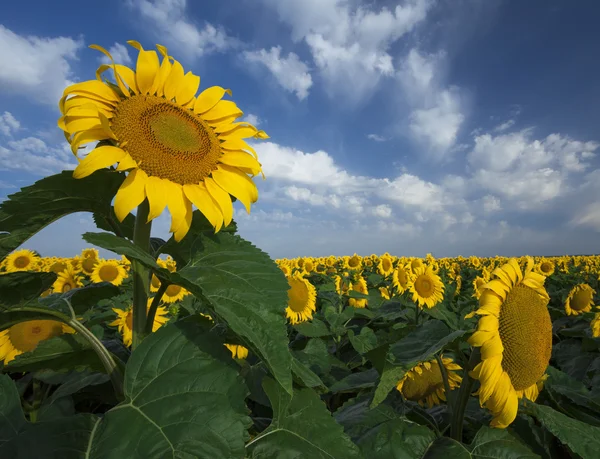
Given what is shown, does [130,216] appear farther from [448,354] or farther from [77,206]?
[448,354]

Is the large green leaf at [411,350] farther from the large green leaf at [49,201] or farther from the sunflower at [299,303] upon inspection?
the sunflower at [299,303]

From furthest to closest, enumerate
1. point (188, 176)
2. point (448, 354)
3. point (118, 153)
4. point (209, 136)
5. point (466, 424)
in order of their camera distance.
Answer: point (448, 354)
point (466, 424)
point (209, 136)
point (188, 176)
point (118, 153)

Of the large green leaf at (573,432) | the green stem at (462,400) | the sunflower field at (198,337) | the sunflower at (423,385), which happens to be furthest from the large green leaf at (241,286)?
the sunflower at (423,385)

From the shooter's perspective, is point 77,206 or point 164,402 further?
point 77,206

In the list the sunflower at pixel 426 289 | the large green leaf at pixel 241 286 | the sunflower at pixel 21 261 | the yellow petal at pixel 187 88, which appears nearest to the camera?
the large green leaf at pixel 241 286

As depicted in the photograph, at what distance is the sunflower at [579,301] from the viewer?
24.1 feet

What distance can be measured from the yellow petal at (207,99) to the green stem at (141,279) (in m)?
0.54

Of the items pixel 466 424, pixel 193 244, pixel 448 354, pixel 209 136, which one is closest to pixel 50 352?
pixel 193 244

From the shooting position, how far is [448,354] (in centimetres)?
314

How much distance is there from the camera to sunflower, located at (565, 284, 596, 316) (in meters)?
7.34

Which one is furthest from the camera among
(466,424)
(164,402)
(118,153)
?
(466,424)

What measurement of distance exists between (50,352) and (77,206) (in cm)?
62

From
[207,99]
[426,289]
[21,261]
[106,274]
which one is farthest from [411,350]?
[21,261]

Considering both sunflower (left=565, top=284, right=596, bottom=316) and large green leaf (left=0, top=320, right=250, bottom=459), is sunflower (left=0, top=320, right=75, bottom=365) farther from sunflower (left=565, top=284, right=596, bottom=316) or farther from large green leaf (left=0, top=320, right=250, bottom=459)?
sunflower (left=565, top=284, right=596, bottom=316)
